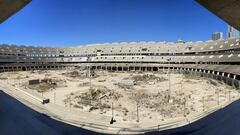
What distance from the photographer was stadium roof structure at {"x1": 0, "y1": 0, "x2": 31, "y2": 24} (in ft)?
16.6

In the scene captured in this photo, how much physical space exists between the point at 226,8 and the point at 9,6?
6008 mm

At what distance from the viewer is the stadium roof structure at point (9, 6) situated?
5.05 metres

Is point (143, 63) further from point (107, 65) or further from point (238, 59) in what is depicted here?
point (238, 59)

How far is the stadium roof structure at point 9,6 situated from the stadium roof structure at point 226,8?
16.6 ft

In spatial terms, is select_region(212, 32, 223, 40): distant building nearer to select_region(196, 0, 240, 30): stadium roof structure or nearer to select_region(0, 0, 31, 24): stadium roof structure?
select_region(196, 0, 240, 30): stadium roof structure

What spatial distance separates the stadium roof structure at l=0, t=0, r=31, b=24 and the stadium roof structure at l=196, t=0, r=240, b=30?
16.6ft

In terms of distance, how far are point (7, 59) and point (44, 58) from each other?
1684 cm

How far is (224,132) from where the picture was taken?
24.9 feet

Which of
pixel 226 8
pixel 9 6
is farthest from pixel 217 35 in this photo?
pixel 9 6

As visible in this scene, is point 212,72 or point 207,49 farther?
point 207,49

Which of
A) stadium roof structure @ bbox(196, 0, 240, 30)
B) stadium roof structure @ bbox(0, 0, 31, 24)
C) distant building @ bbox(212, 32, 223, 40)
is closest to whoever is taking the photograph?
stadium roof structure @ bbox(0, 0, 31, 24)

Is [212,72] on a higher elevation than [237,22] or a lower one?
lower

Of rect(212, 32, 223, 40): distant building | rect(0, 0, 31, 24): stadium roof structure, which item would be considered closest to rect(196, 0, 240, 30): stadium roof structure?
rect(0, 0, 31, 24): stadium roof structure

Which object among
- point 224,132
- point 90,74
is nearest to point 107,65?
point 90,74
